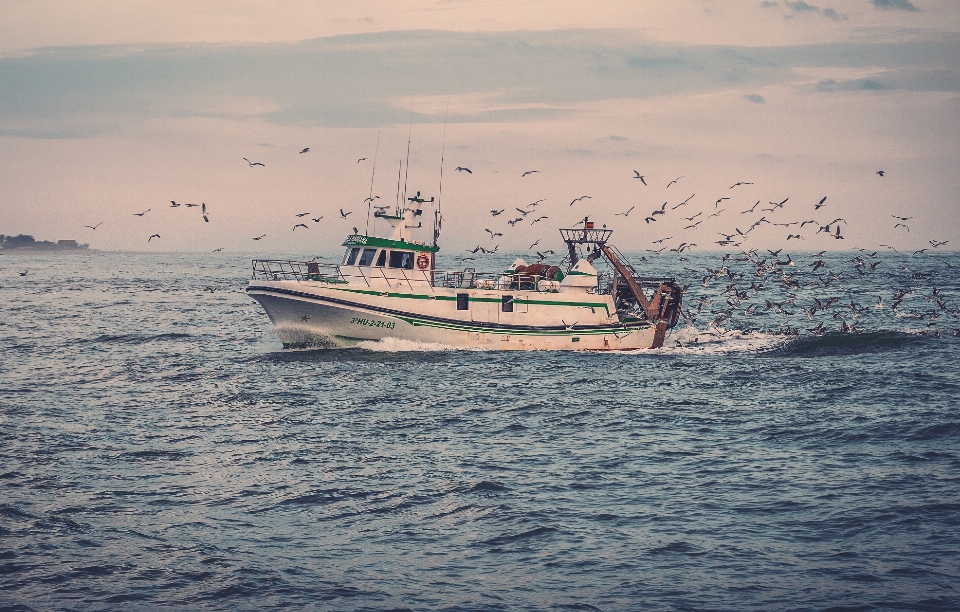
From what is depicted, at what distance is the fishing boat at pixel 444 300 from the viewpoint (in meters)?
34.7

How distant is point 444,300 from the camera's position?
36031mm

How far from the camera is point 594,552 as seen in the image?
46.0 ft

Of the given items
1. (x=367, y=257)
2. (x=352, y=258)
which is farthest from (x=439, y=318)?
(x=352, y=258)

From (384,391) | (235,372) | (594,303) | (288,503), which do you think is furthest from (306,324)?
(288,503)

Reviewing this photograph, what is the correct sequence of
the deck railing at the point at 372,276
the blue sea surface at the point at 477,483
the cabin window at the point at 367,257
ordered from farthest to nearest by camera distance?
the cabin window at the point at 367,257, the deck railing at the point at 372,276, the blue sea surface at the point at 477,483

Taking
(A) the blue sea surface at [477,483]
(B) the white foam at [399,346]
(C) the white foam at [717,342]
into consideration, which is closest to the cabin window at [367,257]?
(B) the white foam at [399,346]

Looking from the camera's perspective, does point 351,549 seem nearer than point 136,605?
No

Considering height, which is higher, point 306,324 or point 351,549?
point 306,324

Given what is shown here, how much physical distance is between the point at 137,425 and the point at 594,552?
1388cm

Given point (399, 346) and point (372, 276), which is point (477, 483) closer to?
point (399, 346)

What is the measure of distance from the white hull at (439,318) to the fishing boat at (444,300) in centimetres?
4

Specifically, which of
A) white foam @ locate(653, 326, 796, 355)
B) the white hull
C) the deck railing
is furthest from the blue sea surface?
white foam @ locate(653, 326, 796, 355)

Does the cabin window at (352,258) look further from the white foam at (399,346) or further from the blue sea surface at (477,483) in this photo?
the blue sea surface at (477,483)

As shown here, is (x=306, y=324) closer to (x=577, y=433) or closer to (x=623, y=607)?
(x=577, y=433)
